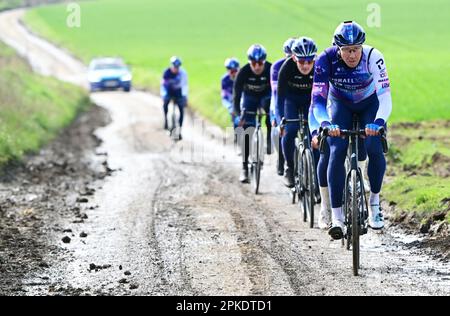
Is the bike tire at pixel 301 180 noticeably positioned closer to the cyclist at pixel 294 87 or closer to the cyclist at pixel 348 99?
the cyclist at pixel 294 87

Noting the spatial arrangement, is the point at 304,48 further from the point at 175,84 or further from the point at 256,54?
the point at 175,84

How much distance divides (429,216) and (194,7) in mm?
77225

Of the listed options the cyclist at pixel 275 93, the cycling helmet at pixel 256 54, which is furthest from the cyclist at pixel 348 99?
the cycling helmet at pixel 256 54

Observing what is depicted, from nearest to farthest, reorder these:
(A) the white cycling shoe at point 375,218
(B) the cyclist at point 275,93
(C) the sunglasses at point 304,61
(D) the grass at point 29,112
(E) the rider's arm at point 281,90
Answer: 1. (A) the white cycling shoe at point 375,218
2. (C) the sunglasses at point 304,61
3. (E) the rider's arm at point 281,90
4. (B) the cyclist at point 275,93
5. (D) the grass at point 29,112

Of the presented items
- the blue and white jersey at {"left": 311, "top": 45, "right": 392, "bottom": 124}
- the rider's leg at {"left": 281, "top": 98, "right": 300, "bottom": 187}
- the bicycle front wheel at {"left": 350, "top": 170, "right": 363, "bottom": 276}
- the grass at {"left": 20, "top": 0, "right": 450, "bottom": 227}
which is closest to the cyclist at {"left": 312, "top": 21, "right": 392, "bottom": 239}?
the blue and white jersey at {"left": 311, "top": 45, "right": 392, "bottom": 124}

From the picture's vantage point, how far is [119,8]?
95.5 metres

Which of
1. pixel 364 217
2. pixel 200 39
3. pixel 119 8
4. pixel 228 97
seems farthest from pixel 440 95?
pixel 119 8

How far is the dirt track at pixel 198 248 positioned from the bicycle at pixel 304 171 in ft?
0.81

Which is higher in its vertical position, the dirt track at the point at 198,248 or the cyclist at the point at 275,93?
the cyclist at the point at 275,93

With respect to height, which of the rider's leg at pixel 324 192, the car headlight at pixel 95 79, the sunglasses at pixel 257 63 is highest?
the car headlight at pixel 95 79

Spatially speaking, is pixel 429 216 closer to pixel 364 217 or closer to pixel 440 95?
pixel 364 217

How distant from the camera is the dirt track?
27.6 ft

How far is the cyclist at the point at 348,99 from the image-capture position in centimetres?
917

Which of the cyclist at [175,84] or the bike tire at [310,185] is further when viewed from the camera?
the cyclist at [175,84]
